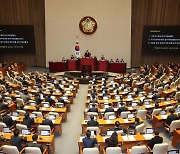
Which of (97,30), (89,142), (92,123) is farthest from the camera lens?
(97,30)

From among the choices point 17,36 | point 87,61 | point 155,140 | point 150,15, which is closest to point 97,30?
point 87,61

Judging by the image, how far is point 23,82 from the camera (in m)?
17.9

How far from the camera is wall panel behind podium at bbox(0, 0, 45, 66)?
25.1 m

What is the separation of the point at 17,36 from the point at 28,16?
7.42 ft

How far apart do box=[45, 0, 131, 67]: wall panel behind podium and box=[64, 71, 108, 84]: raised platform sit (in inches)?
133

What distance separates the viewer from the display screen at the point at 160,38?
24453 millimetres

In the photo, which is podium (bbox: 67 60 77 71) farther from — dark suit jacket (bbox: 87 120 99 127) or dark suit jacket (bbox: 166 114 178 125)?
dark suit jacket (bbox: 166 114 178 125)

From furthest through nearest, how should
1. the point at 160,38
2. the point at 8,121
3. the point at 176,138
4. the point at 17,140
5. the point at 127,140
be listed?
the point at 160,38, the point at 8,121, the point at 176,138, the point at 127,140, the point at 17,140

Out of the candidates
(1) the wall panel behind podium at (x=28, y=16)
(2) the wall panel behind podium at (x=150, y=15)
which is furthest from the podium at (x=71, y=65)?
(2) the wall panel behind podium at (x=150, y=15)

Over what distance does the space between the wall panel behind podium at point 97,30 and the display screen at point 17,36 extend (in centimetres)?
166

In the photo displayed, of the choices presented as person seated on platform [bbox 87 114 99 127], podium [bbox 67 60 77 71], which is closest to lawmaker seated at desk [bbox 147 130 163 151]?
person seated on platform [bbox 87 114 99 127]

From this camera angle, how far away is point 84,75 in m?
21.7

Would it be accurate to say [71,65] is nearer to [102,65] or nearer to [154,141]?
[102,65]

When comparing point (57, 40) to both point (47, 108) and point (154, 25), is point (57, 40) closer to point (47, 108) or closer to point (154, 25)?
point (154, 25)
